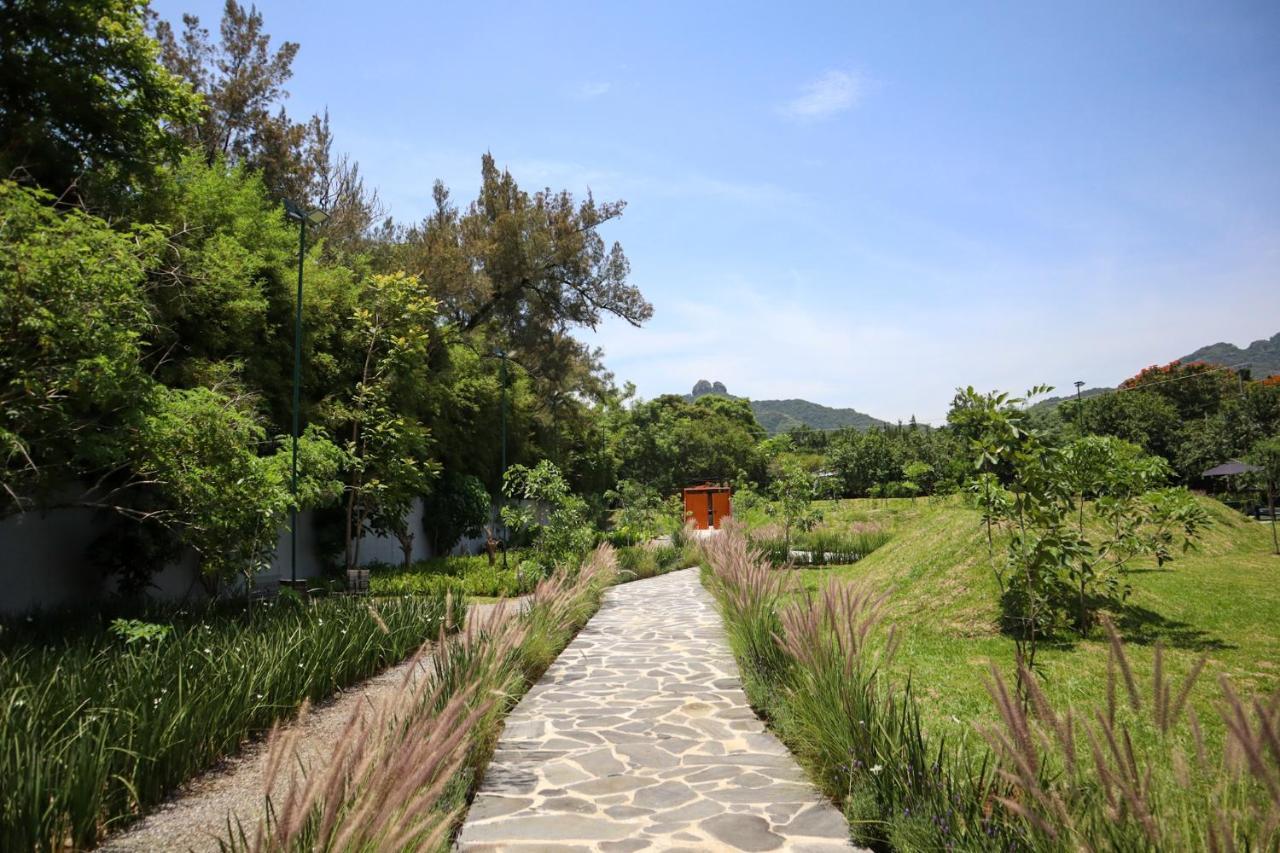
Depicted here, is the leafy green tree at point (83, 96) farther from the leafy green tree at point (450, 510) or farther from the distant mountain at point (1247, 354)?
the distant mountain at point (1247, 354)

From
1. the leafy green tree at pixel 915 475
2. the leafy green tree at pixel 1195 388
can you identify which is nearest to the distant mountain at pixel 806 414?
the leafy green tree at pixel 1195 388

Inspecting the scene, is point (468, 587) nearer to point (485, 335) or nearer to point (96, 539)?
point (96, 539)

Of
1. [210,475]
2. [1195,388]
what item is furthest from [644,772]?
[1195,388]

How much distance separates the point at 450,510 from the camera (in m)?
21.3

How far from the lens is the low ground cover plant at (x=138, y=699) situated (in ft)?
11.1

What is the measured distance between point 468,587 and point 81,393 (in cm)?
867

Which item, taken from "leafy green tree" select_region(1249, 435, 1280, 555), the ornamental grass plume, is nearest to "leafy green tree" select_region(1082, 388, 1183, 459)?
"leafy green tree" select_region(1249, 435, 1280, 555)

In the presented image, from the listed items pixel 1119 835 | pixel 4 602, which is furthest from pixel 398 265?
pixel 1119 835

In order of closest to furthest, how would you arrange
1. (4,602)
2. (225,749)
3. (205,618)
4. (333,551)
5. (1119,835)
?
1. (1119,835)
2. (225,749)
3. (205,618)
4. (4,602)
5. (333,551)

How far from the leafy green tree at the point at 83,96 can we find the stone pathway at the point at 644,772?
8.33m

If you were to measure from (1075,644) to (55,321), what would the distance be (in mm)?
9788

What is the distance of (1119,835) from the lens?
2.08 m

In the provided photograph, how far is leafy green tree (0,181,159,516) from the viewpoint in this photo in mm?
6027

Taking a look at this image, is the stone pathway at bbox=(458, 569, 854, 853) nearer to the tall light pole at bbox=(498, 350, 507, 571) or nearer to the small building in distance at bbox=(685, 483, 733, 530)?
the tall light pole at bbox=(498, 350, 507, 571)
